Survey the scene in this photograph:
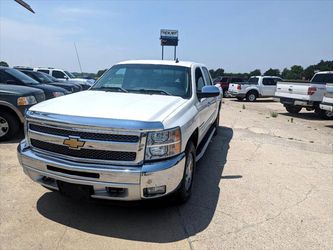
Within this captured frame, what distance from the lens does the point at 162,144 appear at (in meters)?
3.41

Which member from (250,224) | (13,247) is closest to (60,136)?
(13,247)

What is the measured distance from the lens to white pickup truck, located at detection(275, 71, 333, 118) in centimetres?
1397

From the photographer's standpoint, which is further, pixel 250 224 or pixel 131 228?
pixel 250 224

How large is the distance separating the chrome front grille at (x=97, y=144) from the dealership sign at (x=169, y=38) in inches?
1535

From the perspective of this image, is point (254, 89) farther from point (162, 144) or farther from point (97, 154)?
point (97, 154)

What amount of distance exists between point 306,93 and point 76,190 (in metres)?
13.0

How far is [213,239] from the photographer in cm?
344

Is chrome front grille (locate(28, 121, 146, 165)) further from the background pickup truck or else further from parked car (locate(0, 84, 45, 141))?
the background pickup truck

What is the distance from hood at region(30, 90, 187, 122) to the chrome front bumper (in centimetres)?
51

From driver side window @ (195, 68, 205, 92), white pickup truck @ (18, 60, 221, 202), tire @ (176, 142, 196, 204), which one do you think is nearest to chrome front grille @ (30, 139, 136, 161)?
white pickup truck @ (18, 60, 221, 202)

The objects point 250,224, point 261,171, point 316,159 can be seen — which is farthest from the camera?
point 316,159

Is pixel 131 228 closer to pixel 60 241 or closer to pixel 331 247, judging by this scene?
Answer: pixel 60 241

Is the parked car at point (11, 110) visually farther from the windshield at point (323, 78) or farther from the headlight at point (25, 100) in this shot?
the windshield at point (323, 78)

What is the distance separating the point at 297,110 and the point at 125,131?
575 inches
